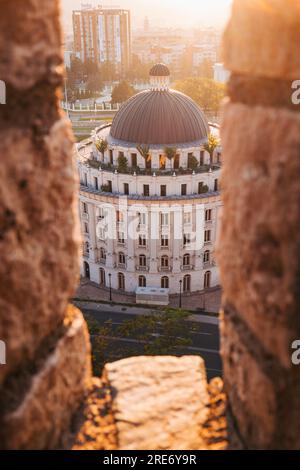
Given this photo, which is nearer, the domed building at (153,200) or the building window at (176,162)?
the domed building at (153,200)

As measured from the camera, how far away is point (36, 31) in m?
5.82

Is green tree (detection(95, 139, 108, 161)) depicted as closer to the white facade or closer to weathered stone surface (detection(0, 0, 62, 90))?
the white facade

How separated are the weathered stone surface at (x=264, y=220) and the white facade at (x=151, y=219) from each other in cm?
4060

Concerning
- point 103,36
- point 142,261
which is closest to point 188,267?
point 142,261

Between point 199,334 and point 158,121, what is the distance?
Result: 830 inches

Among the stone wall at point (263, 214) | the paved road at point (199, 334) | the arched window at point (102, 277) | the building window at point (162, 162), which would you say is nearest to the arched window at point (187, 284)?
the paved road at point (199, 334)

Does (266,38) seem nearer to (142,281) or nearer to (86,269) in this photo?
(142,281)

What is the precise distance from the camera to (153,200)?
154 ft

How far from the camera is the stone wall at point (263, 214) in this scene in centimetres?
538

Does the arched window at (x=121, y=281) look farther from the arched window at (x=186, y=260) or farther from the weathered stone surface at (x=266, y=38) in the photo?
the weathered stone surface at (x=266, y=38)

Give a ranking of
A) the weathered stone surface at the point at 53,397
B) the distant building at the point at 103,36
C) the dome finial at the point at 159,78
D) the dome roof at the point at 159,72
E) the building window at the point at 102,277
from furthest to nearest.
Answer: the distant building at the point at 103,36 → the dome roof at the point at 159,72 → the dome finial at the point at 159,78 → the building window at the point at 102,277 → the weathered stone surface at the point at 53,397
